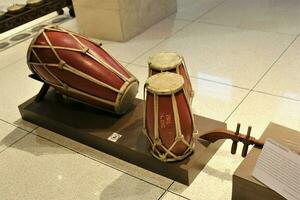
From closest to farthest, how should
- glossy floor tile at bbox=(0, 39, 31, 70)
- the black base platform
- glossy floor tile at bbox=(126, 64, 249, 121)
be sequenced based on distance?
the black base platform, glossy floor tile at bbox=(126, 64, 249, 121), glossy floor tile at bbox=(0, 39, 31, 70)

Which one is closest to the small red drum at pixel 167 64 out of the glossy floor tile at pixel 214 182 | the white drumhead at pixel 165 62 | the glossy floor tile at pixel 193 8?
the white drumhead at pixel 165 62

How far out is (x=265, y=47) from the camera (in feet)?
6.66

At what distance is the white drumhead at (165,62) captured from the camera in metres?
1.29

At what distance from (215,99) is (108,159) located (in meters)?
0.56

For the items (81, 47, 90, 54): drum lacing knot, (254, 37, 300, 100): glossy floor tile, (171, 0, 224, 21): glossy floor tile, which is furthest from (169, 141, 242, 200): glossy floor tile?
(171, 0, 224, 21): glossy floor tile

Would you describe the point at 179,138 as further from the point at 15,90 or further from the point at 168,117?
the point at 15,90

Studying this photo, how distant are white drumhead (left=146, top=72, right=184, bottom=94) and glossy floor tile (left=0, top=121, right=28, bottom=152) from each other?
28.8 inches

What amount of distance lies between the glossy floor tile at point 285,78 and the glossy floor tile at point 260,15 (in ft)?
1.13

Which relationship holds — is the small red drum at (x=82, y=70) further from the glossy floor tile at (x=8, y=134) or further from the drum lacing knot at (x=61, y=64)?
the glossy floor tile at (x=8, y=134)

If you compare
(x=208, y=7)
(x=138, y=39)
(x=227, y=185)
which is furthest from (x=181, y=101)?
(x=208, y=7)

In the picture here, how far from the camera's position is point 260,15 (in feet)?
7.91

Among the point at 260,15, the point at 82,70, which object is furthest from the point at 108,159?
the point at 260,15

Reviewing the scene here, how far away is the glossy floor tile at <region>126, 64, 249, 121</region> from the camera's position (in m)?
1.58

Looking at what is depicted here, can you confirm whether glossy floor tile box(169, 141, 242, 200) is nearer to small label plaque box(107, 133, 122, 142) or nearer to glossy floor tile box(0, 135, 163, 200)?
glossy floor tile box(0, 135, 163, 200)
